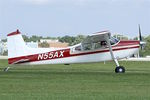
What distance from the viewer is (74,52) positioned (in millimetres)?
31016

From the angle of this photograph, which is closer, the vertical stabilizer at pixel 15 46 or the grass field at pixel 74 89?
the grass field at pixel 74 89

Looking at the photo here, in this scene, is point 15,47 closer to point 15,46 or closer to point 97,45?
point 15,46

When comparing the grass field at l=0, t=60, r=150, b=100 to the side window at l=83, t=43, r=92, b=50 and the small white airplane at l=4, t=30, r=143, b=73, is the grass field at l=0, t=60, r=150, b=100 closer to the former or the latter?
the small white airplane at l=4, t=30, r=143, b=73

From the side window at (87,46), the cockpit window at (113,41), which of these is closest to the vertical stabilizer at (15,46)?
the side window at (87,46)

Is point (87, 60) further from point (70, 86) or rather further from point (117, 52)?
point (70, 86)

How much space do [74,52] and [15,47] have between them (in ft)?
11.6

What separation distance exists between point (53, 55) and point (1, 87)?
37.8 ft

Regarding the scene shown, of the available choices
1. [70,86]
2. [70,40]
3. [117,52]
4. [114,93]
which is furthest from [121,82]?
[70,40]

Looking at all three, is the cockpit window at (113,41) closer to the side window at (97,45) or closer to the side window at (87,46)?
the side window at (97,45)

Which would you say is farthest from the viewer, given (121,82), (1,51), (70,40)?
(70,40)

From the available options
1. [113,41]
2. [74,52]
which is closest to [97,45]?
[113,41]

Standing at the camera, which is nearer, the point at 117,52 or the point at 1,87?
the point at 1,87

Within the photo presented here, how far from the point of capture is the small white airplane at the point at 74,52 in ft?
101

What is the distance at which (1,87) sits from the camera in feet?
63.8
